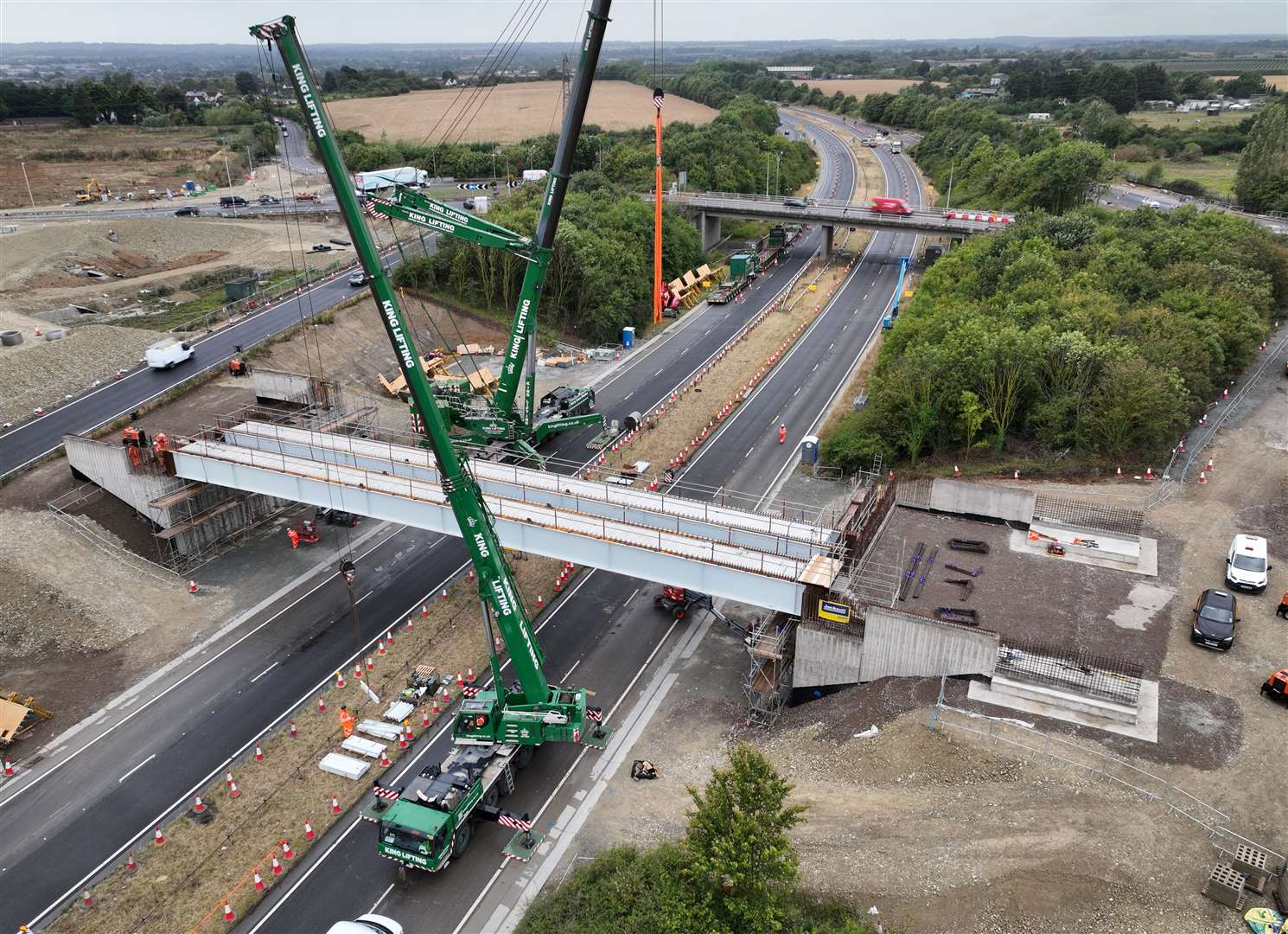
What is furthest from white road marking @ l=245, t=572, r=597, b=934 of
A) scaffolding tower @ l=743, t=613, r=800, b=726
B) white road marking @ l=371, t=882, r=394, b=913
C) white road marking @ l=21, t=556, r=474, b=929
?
scaffolding tower @ l=743, t=613, r=800, b=726

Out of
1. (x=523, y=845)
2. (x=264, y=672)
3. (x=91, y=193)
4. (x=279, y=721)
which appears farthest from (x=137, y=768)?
(x=91, y=193)

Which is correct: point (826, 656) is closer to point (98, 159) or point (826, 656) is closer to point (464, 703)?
point (464, 703)

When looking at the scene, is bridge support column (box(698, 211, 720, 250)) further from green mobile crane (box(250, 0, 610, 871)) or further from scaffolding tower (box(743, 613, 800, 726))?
green mobile crane (box(250, 0, 610, 871))

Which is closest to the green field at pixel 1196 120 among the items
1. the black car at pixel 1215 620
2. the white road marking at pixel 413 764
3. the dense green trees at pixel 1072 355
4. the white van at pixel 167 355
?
the dense green trees at pixel 1072 355

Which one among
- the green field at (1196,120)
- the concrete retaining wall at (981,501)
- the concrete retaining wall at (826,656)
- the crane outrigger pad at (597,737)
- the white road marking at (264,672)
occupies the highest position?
the green field at (1196,120)

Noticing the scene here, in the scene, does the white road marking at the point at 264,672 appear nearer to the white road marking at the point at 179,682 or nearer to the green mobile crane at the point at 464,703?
the white road marking at the point at 179,682

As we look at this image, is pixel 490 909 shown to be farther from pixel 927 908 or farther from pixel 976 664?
pixel 976 664
